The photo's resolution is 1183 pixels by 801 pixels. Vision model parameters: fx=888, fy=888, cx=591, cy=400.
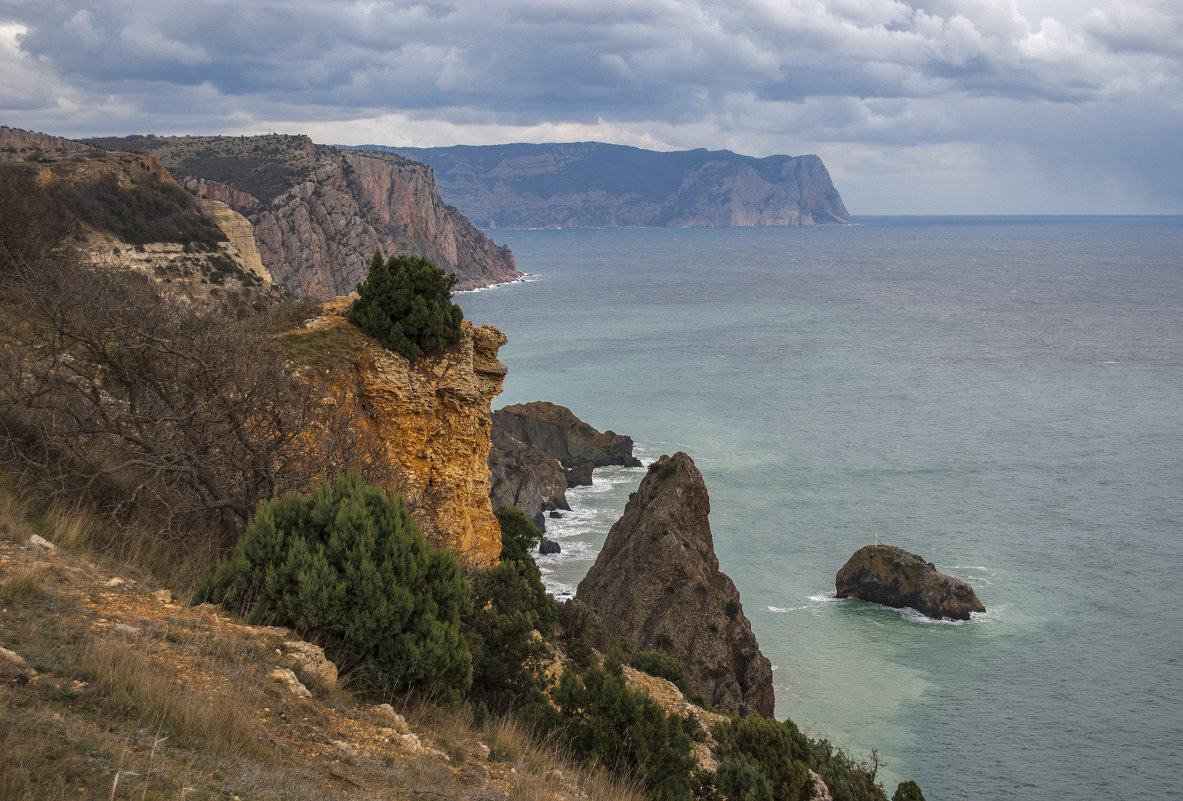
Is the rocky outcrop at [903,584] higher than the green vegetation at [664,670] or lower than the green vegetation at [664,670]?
lower

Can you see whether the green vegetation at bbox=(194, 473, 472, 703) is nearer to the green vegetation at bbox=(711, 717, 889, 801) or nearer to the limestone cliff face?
the green vegetation at bbox=(711, 717, 889, 801)

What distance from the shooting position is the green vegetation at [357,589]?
357 inches

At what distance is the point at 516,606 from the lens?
13984 millimetres

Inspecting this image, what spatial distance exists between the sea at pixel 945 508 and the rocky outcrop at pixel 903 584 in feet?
2.47

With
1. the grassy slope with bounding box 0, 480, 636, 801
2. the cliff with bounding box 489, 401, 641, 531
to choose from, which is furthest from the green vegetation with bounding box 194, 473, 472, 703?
the cliff with bounding box 489, 401, 641, 531

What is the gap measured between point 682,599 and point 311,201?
11423 cm

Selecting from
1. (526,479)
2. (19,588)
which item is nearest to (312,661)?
(19,588)

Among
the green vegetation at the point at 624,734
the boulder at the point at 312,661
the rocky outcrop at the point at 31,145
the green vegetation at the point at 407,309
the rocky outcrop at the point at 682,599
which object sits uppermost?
the rocky outcrop at the point at 31,145

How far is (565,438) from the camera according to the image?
62000 millimetres

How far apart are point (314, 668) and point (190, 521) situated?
5325 millimetres

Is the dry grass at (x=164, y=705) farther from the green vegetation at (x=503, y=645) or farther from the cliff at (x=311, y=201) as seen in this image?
the cliff at (x=311, y=201)

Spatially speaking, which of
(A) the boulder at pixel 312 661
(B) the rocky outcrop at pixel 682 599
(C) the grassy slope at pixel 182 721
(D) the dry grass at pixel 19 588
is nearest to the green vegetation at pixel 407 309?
(C) the grassy slope at pixel 182 721

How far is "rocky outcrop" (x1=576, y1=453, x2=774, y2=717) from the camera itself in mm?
27547

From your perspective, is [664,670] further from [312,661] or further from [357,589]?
[312,661]
